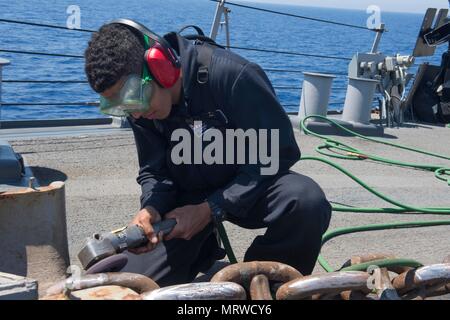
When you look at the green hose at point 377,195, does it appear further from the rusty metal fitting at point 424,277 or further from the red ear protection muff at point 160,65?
the red ear protection muff at point 160,65

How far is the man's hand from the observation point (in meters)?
2.96

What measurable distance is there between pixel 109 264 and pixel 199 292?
597 mm

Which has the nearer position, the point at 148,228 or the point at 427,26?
the point at 148,228

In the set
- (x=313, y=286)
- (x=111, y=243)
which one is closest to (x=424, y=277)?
(x=313, y=286)

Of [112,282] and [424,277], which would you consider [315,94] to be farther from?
[112,282]

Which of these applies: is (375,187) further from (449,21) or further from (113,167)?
(449,21)

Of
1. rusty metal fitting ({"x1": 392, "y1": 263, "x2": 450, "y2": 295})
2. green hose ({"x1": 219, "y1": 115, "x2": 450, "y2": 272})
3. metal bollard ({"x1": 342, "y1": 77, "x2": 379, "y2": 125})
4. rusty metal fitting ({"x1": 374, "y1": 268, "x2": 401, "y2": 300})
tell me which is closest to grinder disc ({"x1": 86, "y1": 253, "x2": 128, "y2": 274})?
green hose ({"x1": 219, "y1": 115, "x2": 450, "y2": 272})

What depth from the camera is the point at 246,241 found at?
13.0ft

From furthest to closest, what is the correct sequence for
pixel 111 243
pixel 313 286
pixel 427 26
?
pixel 427 26 → pixel 111 243 → pixel 313 286

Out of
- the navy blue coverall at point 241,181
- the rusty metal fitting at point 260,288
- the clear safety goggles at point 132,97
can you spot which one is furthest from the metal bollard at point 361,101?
the rusty metal fitting at point 260,288

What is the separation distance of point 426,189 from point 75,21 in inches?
164

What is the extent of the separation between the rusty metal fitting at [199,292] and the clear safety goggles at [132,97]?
76 cm

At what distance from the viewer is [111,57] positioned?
265cm

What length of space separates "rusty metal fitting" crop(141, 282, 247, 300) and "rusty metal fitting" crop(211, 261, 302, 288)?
165 mm
